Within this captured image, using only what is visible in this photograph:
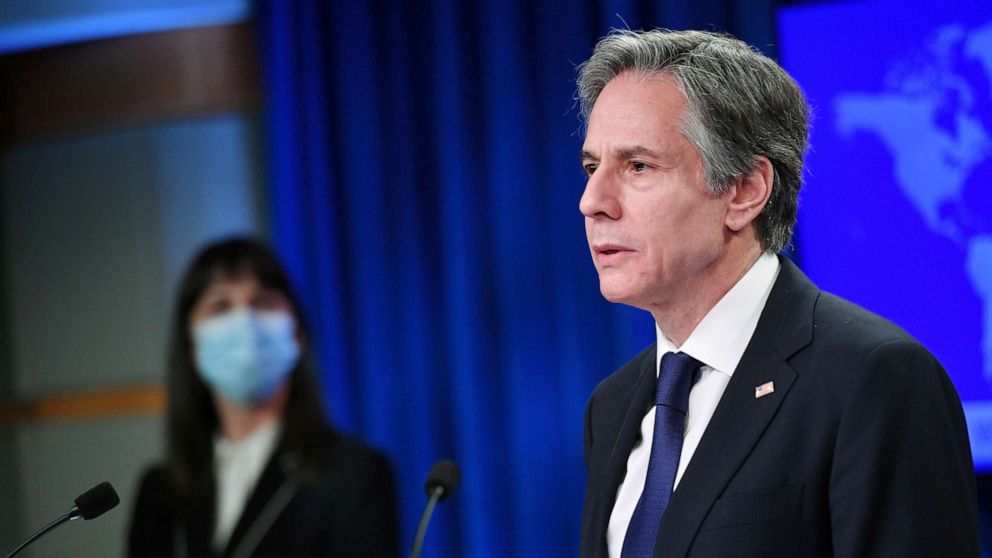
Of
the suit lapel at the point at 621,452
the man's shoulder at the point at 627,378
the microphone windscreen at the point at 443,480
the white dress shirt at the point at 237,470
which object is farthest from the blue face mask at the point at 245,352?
the suit lapel at the point at 621,452

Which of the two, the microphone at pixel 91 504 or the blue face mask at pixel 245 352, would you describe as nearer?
the microphone at pixel 91 504

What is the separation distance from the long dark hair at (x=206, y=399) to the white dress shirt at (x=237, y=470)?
3cm

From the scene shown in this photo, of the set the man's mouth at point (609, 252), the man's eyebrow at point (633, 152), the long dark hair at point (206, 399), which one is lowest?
the long dark hair at point (206, 399)

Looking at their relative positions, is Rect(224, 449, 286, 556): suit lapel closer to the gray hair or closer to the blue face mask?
the blue face mask

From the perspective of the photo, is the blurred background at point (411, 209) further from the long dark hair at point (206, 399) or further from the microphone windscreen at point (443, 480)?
the microphone windscreen at point (443, 480)

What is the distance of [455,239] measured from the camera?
351 centimetres

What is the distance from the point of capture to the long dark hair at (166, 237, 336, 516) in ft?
10.4

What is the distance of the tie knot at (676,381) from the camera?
164 centimetres

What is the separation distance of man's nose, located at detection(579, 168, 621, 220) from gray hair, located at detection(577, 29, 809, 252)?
5.2 inches

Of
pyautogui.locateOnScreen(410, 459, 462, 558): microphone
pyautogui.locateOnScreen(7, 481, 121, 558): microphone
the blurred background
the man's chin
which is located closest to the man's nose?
the man's chin

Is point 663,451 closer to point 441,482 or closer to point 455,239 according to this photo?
point 441,482

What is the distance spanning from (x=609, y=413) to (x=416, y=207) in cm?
180

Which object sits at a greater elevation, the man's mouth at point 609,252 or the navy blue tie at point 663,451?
the man's mouth at point 609,252

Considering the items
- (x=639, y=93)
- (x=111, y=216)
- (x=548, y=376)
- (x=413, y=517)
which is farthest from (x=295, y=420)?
(x=639, y=93)
